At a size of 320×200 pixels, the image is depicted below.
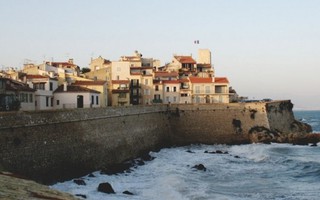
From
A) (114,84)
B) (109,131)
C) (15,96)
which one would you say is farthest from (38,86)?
(114,84)

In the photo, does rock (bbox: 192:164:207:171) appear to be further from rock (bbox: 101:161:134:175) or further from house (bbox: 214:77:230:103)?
house (bbox: 214:77:230:103)

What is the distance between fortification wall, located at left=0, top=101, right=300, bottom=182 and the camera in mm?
25141

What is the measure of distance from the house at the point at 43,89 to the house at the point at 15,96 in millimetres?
2137

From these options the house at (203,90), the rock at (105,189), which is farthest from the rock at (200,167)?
the house at (203,90)

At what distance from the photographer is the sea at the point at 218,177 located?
1053 inches

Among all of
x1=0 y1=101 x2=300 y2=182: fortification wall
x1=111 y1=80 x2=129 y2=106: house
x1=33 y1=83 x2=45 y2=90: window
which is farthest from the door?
x1=111 y1=80 x2=129 y2=106: house

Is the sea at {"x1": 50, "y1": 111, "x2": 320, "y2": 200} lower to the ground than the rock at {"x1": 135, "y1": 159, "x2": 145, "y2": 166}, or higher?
lower

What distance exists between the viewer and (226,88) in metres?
66.8

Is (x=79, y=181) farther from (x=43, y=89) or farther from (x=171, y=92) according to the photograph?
(x=171, y=92)

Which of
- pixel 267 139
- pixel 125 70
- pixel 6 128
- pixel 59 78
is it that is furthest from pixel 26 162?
pixel 125 70

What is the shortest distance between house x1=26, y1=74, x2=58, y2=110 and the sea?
37.3 feet

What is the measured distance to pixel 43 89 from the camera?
149 feet

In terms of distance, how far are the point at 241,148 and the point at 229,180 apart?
18350mm

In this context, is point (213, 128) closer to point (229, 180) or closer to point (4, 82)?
point (229, 180)
